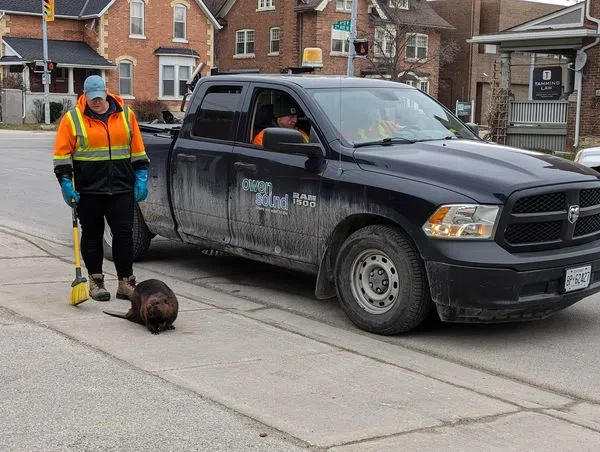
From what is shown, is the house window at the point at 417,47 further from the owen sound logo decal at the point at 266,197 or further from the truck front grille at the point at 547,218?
the truck front grille at the point at 547,218

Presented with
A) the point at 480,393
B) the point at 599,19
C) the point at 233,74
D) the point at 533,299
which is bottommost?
the point at 480,393

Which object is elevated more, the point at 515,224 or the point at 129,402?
the point at 515,224

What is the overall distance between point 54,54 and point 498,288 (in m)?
45.3

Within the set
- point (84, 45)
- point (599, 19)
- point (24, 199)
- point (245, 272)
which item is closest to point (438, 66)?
point (84, 45)

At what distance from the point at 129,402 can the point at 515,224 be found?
9.29 ft

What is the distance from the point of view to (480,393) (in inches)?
199

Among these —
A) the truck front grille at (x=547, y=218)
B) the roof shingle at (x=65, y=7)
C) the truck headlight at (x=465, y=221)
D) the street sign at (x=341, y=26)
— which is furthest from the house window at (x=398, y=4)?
the truck headlight at (x=465, y=221)

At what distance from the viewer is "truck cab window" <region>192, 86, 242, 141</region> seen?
7711mm

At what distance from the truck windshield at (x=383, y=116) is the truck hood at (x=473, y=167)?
215 millimetres

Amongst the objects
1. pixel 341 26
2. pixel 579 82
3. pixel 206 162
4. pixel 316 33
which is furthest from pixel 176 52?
pixel 206 162

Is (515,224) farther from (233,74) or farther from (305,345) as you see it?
(233,74)

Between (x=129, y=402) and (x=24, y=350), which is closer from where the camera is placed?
(x=129, y=402)

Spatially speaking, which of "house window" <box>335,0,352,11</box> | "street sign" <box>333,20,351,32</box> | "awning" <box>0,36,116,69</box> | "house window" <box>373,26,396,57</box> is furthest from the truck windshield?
"house window" <box>335,0,352,11</box>

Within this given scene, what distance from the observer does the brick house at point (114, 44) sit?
157 ft
